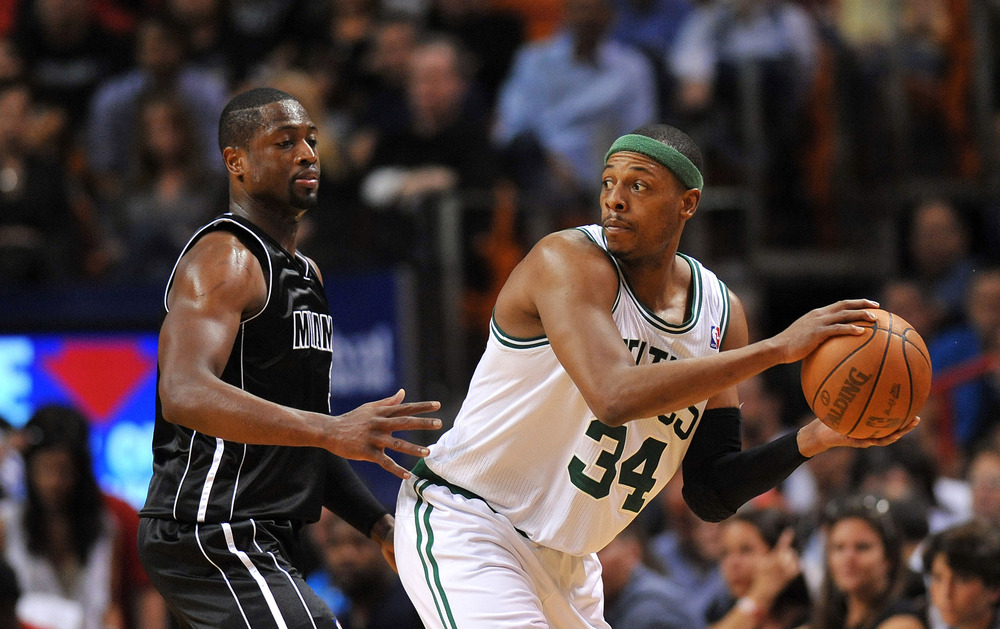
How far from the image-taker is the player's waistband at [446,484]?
159 inches

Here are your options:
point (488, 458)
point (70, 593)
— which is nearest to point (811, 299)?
point (70, 593)

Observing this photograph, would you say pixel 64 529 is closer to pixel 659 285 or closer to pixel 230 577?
pixel 230 577

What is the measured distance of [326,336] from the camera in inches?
164

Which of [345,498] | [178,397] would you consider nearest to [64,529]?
[345,498]

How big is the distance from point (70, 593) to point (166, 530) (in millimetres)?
3530

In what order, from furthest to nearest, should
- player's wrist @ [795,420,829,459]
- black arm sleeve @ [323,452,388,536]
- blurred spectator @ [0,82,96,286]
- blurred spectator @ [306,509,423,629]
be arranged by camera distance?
1. blurred spectator @ [0,82,96,286]
2. blurred spectator @ [306,509,423,629]
3. black arm sleeve @ [323,452,388,536]
4. player's wrist @ [795,420,829,459]

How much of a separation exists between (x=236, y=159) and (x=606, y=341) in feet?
4.55

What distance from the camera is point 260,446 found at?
392 cm

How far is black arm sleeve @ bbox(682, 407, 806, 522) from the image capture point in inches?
160

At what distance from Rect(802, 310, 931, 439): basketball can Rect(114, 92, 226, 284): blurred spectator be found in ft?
18.8

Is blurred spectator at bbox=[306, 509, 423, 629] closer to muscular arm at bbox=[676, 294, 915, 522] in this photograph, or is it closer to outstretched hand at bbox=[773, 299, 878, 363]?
muscular arm at bbox=[676, 294, 915, 522]

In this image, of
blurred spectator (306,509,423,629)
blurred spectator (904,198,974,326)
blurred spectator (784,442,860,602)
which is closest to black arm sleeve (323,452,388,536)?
blurred spectator (306,509,423,629)

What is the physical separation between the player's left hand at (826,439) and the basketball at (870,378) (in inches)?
1.6

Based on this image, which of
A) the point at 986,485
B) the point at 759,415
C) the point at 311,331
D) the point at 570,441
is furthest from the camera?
the point at 759,415
